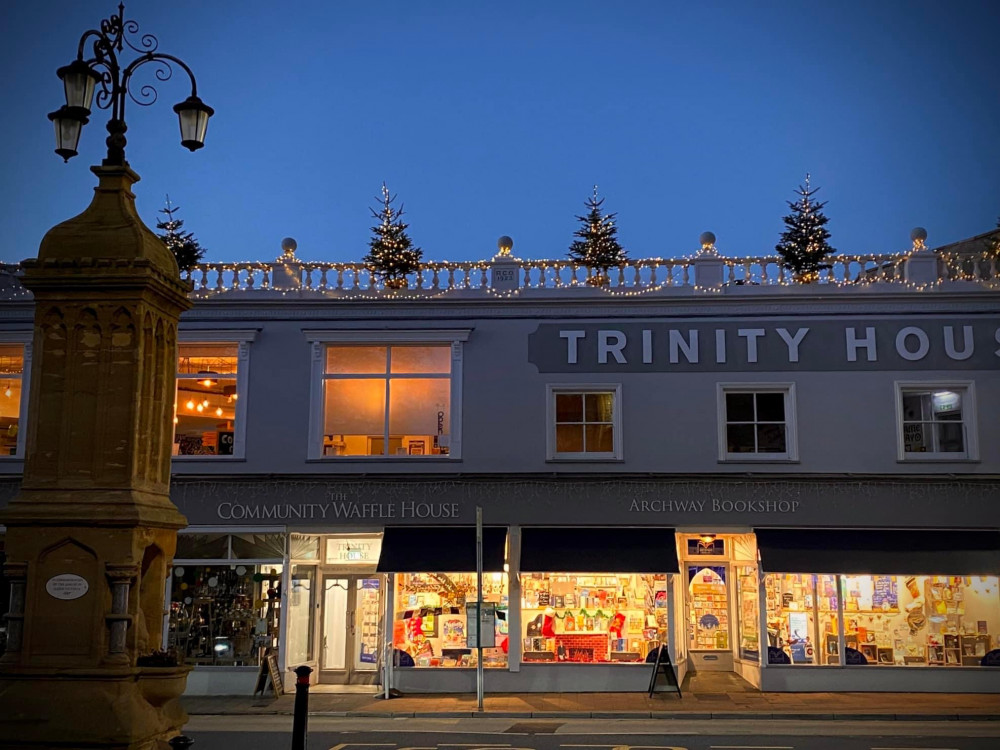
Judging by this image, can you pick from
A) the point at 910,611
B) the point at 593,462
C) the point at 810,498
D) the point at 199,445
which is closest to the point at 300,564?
the point at 199,445

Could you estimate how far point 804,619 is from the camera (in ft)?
69.2

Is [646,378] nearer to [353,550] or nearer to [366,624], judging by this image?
[353,550]

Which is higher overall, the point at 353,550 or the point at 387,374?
the point at 387,374

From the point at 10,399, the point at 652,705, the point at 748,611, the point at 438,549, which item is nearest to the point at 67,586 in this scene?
the point at 652,705

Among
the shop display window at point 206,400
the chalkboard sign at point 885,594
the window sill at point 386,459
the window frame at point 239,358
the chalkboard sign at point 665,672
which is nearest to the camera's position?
the chalkboard sign at point 665,672

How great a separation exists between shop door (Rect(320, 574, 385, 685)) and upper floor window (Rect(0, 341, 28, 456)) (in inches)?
288

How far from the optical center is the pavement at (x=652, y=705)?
59.1ft

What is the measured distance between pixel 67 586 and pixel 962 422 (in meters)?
18.1

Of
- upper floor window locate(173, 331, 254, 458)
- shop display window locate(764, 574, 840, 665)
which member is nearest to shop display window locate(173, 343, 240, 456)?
upper floor window locate(173, 331, 254, 458)

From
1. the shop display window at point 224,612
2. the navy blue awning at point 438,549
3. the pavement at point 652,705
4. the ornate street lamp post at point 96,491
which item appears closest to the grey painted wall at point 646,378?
the navy blue awning at point 438,549

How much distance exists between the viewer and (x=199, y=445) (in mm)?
22703

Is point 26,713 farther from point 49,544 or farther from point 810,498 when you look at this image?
point 810,498

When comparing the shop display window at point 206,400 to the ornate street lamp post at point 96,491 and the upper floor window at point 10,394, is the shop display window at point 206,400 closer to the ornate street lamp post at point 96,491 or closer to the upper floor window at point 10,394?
the upper floor window at point 10,394

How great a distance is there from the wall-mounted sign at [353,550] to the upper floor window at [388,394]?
1796mm
